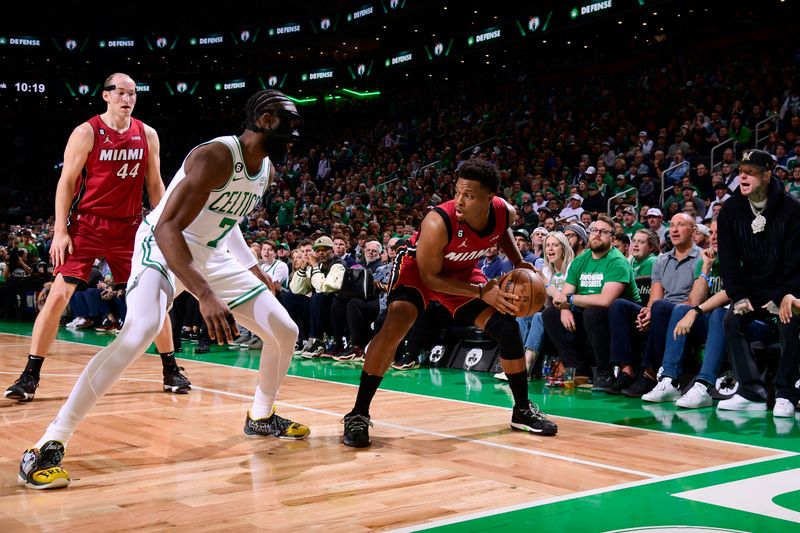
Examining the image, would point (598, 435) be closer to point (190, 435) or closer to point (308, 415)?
point (308, 415)

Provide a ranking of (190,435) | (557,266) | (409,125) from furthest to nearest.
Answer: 1. (409,125)
2. (557,266)
3. (190,435)

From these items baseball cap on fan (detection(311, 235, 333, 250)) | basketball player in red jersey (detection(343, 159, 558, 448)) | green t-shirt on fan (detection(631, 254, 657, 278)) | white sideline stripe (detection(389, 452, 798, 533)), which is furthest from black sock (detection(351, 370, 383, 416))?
baseball cap on fan (detection(311, 235, 333, 250))

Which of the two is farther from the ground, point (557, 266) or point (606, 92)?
point (606, 92)

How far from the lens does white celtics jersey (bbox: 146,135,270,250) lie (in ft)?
12.4

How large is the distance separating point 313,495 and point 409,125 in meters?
21.5

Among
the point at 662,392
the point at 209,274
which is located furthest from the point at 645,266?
the point at 209,274

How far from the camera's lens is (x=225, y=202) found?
386 cm

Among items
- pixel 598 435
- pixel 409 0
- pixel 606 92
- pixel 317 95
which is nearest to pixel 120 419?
pixel 598 435

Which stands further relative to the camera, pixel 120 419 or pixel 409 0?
pixel 409 0

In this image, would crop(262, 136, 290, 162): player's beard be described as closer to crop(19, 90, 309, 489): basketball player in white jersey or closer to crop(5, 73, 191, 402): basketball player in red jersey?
crop(19, 90, 309, 489): basketball player in white jersey

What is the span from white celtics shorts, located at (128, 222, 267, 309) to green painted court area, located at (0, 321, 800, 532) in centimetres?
179

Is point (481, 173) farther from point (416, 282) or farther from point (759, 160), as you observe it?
point (759, 160)

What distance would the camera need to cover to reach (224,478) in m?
3.42

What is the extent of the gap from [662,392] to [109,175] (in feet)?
14.2
